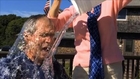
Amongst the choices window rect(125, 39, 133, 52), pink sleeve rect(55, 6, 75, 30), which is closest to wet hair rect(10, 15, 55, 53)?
pink sleeve rect(55, 6, 75, 30)

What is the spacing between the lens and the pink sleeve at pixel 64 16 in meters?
1.95

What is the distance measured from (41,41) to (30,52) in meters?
0.08

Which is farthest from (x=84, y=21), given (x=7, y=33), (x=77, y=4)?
(x=7, y=33)

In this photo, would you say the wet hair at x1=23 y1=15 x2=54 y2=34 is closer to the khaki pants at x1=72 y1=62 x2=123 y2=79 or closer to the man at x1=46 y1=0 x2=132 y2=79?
the man at x1=46 y1=0 x2=132 y2=79

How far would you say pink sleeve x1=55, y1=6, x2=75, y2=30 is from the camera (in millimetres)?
1953

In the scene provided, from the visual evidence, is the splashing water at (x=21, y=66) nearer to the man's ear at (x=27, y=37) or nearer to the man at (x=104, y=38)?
the man's ear at (x=27, y=37)

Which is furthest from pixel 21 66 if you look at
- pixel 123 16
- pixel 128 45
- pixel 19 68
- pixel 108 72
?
pixel 123 16

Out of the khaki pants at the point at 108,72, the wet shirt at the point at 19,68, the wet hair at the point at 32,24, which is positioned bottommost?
the khaki pants at the point at 108,72

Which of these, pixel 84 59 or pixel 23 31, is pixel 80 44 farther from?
pixel 23 31

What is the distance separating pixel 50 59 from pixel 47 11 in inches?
14.0

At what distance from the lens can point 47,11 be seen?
202 centimetres

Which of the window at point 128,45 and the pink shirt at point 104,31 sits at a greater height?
the pink shirt at point 104,31

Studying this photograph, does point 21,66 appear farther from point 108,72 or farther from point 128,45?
point 128,45

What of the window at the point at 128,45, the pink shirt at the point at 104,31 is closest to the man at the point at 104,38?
the pink shirt at the point at 104,31
